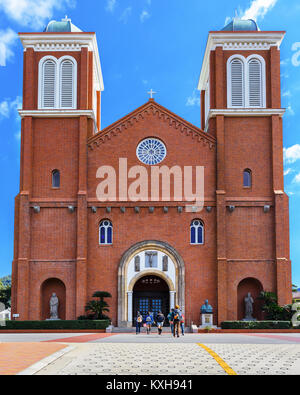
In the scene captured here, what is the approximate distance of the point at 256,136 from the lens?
42.6 m

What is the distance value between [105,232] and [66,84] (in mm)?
10572

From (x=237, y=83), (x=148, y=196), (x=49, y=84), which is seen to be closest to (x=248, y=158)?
(x=237, y=83)

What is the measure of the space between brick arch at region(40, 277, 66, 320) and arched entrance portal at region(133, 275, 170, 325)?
4.74 meters

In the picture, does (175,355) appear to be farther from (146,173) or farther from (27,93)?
(27,93)

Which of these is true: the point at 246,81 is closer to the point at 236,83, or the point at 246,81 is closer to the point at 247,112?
the point at 236,83

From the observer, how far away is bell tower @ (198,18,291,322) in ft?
133

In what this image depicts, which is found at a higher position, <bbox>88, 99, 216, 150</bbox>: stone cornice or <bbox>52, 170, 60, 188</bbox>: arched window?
<bbox>88, 99, 216, 150</bbox>: stone cornice

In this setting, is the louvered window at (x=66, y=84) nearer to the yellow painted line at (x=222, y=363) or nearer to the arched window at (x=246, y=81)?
the arched window at (x=246, y=81)

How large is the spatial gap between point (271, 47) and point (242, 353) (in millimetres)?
30310

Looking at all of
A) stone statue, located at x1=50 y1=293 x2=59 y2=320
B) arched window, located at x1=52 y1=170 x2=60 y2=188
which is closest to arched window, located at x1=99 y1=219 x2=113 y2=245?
arched window, located at x1=52 y1=170 x2=60 y2=188

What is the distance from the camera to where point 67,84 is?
43469mm

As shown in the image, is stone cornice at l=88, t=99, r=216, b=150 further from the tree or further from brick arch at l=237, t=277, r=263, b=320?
the tree
